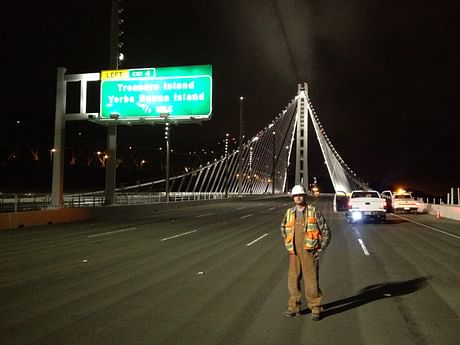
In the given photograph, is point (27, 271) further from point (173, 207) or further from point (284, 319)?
point (173, 207)

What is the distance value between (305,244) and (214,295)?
8.17 ft

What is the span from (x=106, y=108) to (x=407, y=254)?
18819mm

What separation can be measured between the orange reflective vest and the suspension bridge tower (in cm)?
7529

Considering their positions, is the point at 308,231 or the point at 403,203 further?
the point at 403,203

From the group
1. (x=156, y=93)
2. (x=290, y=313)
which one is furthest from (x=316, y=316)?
(x=156, y=93)

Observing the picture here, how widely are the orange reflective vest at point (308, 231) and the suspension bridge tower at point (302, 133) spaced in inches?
2964

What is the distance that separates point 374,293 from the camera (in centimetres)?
896

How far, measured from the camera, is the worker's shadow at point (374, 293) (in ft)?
25.6

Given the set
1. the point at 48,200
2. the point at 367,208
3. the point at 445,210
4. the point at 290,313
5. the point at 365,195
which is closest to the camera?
the point at 290,313

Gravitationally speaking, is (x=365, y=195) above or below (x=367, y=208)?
above

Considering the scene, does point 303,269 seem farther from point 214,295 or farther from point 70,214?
point 70,214

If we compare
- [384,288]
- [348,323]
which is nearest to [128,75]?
[384,288]

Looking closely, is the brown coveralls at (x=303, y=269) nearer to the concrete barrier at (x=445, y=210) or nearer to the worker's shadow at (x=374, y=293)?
the worker's shadow at (x=374, y=293)

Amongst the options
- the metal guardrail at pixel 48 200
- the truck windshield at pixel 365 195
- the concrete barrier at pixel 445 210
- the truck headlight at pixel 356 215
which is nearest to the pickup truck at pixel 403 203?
the concrete barrier at pixel 445 210
